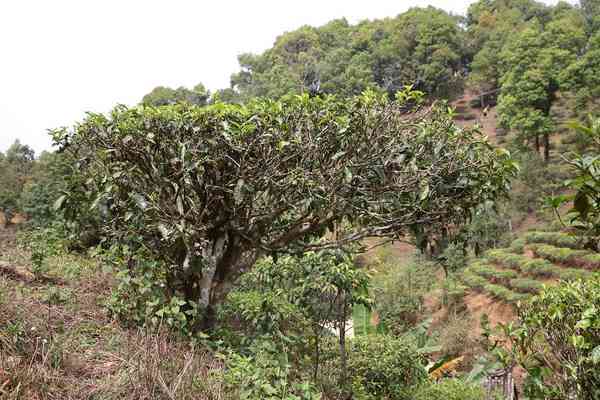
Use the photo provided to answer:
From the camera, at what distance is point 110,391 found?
296cm

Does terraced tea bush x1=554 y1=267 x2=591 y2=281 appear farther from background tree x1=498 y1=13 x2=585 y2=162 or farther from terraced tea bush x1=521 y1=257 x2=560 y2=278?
background tree x1=498 y1=13 x2=585 y2=162

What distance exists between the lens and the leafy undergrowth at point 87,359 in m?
2.89

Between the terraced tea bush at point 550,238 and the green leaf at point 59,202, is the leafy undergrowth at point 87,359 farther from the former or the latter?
the terraced tea bush at point 550,238

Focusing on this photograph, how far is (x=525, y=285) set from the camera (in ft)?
39.4

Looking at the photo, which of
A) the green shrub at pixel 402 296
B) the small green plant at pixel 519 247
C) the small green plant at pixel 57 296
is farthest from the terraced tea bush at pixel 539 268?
the small green plant at pixel 57 296

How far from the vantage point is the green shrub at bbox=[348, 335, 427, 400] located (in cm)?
593

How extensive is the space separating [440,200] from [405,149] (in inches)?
22.7

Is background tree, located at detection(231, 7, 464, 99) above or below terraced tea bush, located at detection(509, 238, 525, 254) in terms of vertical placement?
above

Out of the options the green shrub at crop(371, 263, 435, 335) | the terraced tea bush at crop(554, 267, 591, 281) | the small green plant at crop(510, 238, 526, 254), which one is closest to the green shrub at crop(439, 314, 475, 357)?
the green shrub at crop(371, 263, 435, 335)


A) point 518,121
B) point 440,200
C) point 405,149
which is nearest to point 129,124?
point 405,149

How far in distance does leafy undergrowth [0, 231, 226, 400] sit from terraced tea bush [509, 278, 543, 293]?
10.3 meters

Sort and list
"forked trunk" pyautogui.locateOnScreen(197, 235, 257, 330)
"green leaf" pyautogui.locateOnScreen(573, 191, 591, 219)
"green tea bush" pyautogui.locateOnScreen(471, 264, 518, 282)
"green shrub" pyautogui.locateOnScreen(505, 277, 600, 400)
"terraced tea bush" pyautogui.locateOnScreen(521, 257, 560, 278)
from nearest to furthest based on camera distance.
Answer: "green leaf" pyautogui.locateOnScreen(573, 191, 591, 219), "green shrub" pyautogui.locateOnScreen(505, 277, 600, 400), "forked trunk" pyautogui.locateOnScreen(197, 235, 257, 330), "terraced tea bush" pyautogui.locateOnScreen(521, 257, 560, 278), "green tea bush" pyautogui.locateOnScreen(471, 264, 518, 282)

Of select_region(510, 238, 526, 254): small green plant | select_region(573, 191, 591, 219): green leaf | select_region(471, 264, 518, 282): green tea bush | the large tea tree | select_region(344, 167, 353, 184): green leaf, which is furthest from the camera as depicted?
select_region(510, 238, 526, 254): small green plant

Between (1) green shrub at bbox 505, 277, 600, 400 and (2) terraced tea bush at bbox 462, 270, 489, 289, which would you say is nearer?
(1) green shrub at bbox 505, 277, 600, 400
